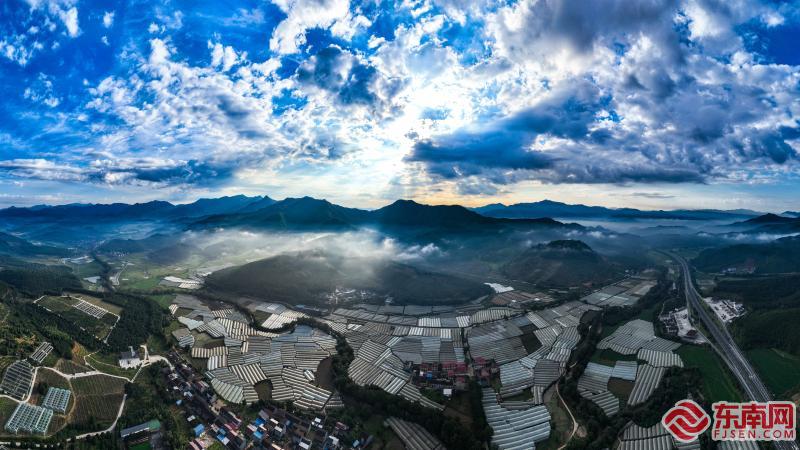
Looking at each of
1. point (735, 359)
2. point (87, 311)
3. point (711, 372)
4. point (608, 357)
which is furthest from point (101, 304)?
point (735, 359)

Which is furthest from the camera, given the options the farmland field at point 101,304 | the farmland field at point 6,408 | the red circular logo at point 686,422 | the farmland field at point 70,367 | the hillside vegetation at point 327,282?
the hillside vegetation at point 327,282

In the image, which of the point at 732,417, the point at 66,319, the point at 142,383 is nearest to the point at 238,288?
the point at 66,319

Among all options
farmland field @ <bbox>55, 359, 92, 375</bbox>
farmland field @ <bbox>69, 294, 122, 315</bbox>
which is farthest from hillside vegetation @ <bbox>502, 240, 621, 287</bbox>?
farmland field @ <bbox>69, 294, 122, 315</bbox>

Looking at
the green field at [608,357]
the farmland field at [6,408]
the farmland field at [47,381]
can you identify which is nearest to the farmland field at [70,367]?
the farmland field at [47,381]

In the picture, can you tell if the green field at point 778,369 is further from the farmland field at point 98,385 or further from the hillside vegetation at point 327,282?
the farmland field at point 98,385

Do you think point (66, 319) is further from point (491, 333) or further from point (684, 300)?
point (684, 300)

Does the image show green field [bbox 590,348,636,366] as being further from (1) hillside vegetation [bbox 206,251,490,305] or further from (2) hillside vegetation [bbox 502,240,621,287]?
(2) hillside vegetation [bbox 502,240,621,287]
